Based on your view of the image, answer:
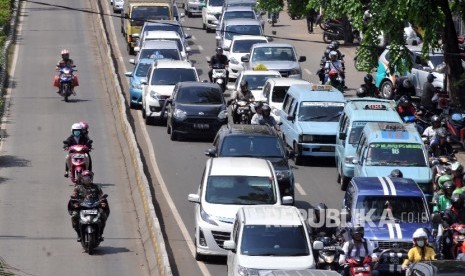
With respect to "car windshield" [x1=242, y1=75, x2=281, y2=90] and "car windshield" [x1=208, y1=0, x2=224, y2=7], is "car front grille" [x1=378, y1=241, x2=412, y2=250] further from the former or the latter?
"car windshield" [x1=208, y1=0, x2=224, y2=7]

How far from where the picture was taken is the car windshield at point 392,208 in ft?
75.9

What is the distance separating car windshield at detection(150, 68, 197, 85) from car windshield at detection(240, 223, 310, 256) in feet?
64.5

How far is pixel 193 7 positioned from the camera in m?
69.1

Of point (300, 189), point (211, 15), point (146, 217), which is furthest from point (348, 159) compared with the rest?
point (211, 15)

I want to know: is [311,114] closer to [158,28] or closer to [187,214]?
[187,214]

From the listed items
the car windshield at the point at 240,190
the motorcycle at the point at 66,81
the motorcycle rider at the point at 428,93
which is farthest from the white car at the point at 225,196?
the motorcycle at the point at 66,81

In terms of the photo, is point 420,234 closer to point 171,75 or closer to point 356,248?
point 356,248

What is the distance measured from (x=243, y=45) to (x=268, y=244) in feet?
96.3

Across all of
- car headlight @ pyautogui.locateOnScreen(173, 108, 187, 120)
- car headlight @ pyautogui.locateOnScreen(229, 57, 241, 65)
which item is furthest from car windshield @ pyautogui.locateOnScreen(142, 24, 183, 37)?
car headlight @ pyautogui.locateOnScreen(173, 108, 187, 120)

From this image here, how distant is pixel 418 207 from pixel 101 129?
17.1 metres

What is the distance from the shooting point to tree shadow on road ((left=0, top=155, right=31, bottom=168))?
33.9m

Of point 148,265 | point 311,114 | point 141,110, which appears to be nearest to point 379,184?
point 148,265

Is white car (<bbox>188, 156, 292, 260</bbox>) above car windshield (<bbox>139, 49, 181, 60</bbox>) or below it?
above

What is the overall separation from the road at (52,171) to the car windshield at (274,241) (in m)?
3.37
